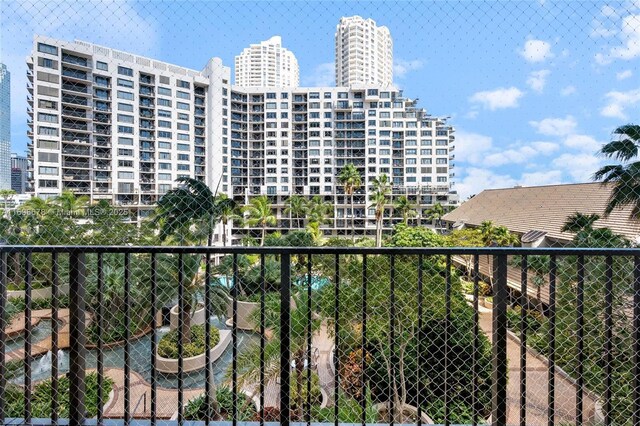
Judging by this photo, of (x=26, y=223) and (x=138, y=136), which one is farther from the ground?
(x=138, y=136)

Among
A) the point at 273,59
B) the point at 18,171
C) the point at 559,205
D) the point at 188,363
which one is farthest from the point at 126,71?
the point at 188,363

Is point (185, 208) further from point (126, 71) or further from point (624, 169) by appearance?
point (624, 169)

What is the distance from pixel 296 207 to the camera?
2.96 m

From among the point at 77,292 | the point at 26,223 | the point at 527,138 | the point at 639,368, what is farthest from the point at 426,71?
the point at 26,223

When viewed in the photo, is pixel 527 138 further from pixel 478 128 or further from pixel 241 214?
pixel 241 214

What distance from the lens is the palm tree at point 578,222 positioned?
192 centimetres

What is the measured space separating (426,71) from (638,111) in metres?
1.02

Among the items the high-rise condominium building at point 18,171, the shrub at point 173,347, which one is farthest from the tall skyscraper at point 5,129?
the shrub at point 173,347

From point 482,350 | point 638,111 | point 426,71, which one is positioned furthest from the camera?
point 482,350

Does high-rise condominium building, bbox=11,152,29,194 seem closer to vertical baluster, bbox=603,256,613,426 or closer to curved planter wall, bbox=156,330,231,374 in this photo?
vertical baluster, bbox=603,256,613,426

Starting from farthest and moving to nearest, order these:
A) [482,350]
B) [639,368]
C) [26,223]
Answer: [482,350], [26,223], [639,368]

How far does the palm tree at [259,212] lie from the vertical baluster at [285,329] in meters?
0.98

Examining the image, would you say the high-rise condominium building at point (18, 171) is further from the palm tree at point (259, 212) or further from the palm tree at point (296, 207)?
the palm tree at point (296, 207)

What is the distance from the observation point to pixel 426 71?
1.67 m
